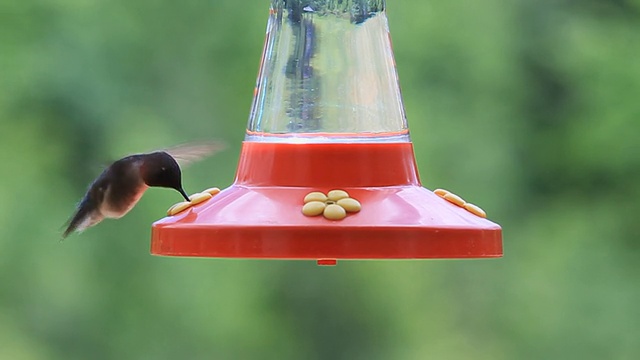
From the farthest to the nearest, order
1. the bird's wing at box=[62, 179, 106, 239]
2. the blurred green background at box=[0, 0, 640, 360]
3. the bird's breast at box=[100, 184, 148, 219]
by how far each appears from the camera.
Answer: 1. the blurred green background at box=[0, 0, 640, 360]
2. the bird's wing at box=[62, 179, 106, 239]
3. the bird's breast at box=[100, 184, 148, 219]

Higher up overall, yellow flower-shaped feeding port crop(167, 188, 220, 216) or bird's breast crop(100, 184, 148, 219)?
yellow flower-shaped feeding port crop(167, 188, 220, 216)

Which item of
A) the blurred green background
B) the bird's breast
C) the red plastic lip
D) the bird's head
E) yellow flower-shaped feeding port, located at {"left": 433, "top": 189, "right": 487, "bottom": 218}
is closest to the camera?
the red plastic lip

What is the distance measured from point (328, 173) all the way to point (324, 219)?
0.25m

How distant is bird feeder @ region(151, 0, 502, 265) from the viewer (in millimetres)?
1961

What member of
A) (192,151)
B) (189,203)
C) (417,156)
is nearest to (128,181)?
(192,151)

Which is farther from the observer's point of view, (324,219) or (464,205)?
(464,205)

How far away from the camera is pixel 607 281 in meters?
5.71

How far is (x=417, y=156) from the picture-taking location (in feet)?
18.1

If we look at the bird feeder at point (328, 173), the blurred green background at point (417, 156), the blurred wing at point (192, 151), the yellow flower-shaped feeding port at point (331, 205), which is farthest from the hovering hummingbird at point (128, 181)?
the blurred green background at point (417, 156)

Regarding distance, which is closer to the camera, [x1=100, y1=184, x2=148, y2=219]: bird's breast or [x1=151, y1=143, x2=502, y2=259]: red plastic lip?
[x1=151, y1=143, x2=502, y2=259]: red plastic lip

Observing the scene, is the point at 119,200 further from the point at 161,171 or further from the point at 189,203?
the point at 189,203

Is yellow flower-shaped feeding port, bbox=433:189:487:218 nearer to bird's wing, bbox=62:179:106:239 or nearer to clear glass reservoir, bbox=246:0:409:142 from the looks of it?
clear glass reservoir, bbox=246:0:409:142

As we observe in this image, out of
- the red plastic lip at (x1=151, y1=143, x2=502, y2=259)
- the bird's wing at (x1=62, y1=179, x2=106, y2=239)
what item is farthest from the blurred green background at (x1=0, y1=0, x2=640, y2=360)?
the red plastic lip at (x1=151, y1=143, x2=502, y2=259)

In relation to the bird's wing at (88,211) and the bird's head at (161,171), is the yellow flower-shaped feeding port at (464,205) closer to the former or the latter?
the bird's head at (161,171)
